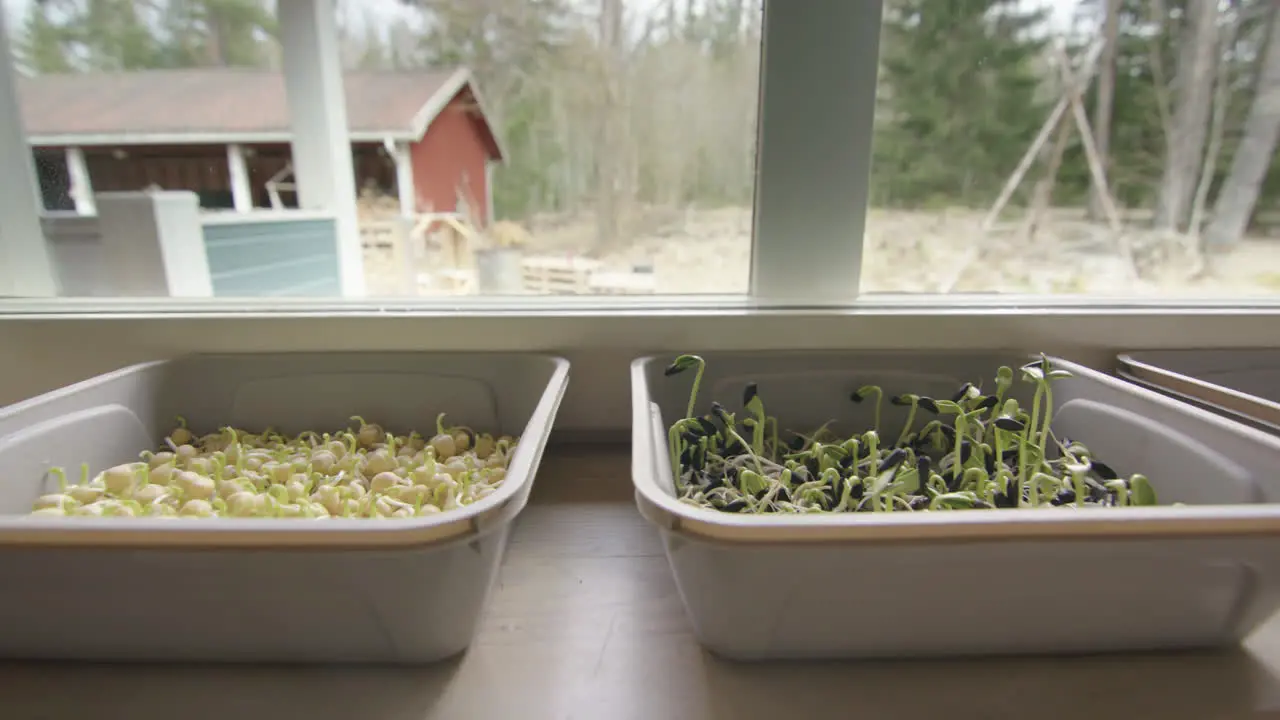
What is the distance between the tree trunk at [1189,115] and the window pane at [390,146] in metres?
0.60

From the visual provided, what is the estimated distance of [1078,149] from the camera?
894mm

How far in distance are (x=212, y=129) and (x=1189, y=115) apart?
1331mm

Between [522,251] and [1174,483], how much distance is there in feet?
2.56

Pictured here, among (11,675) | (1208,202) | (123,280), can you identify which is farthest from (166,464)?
(1208,202)

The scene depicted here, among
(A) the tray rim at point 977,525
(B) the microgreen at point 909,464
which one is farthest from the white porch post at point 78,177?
(A) the tray rim at point 977,525

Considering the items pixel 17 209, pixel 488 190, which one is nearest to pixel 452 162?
pixel 488 190

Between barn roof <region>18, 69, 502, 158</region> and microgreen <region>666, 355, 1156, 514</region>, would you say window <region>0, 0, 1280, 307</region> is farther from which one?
Result: microgreen <region>666, 355, 1156, 514</region>

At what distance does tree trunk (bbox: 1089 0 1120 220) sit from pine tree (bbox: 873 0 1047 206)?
8 cm

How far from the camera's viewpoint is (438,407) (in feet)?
2.67

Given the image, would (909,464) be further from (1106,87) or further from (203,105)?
(203,105)

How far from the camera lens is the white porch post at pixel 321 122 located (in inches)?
34.0

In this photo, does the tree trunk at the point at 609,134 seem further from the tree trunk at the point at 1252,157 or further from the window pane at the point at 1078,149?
the tree trunk at the point at 1252,157

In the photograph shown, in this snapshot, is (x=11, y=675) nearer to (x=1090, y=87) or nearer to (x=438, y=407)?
(x=438, y=407)

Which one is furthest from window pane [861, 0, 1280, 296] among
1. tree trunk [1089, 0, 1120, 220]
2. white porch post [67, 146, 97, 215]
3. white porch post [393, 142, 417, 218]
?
white porch post [67, 146, 97, 215]
